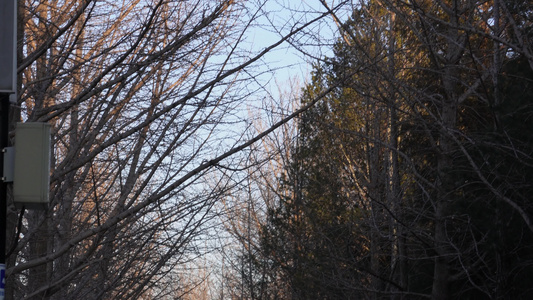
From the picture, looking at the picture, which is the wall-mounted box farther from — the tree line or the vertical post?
the tree line

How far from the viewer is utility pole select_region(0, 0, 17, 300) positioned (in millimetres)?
4430

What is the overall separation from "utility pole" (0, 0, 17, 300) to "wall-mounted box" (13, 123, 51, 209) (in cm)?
14

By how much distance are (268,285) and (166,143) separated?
18.2m

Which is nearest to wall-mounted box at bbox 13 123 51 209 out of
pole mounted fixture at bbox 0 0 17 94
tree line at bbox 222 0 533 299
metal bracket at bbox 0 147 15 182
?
metal bracket at bbox 0 147 15 182

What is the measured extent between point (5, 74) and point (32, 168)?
59 centimetres

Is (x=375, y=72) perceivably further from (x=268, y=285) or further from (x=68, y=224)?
(x=268, y=285)

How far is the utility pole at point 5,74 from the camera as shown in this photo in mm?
4430

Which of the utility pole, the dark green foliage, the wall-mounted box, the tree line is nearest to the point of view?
the wall-mounted box

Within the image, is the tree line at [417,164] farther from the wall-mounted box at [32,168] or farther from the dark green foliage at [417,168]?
the wall-mounted box at [32,168]

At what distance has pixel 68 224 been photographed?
26.0 feet

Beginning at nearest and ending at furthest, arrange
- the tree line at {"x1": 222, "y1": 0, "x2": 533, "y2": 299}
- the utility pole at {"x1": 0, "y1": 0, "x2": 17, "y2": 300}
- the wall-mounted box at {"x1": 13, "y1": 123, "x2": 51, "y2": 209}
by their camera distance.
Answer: the wall-mounted box at {"x1": 13, "y1": 123, "x2": 51, "y2": 209}, the utility pole at {"x1": 0, "y1": 0, "x2": 17, "y2": 300}, the tree line at {"x1": 222, "y1": 0, "x2": 533, "y2": 299}

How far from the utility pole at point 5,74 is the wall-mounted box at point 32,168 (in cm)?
14

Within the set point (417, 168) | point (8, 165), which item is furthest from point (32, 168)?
point (417, 168)

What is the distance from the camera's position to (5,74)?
448 centimetres
